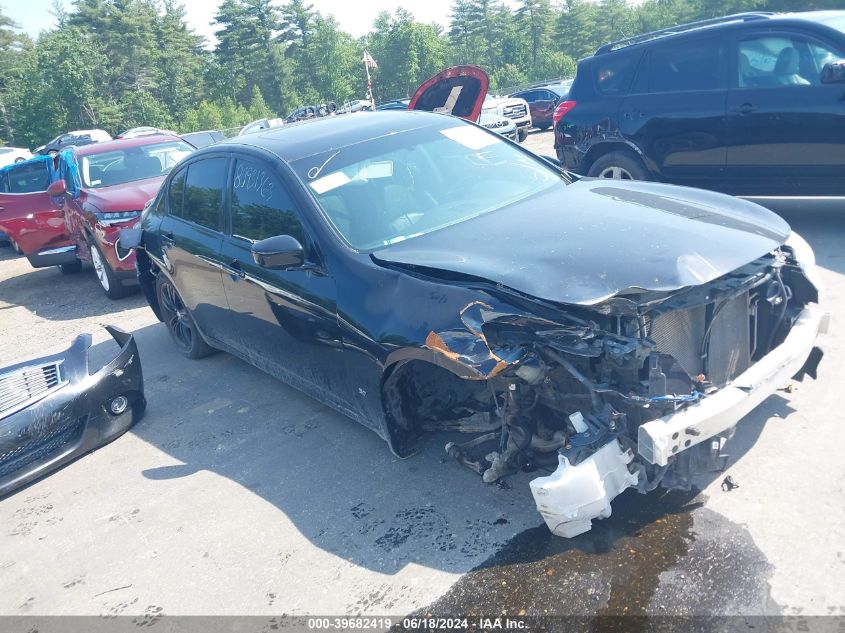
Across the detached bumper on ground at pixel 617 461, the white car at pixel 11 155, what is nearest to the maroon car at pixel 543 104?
the white car at pixel 11 155

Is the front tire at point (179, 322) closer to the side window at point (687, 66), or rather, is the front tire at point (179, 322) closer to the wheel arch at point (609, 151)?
the wheel arch at point (609, 151)

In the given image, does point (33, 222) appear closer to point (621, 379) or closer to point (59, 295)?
point (59, 295)

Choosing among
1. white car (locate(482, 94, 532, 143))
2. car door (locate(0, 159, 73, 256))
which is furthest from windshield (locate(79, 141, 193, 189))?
white car (locate(482, 94, 532, 143))

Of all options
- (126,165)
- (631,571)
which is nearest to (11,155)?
(126,165)

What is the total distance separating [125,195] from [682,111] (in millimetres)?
6322

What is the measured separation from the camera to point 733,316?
325 cm

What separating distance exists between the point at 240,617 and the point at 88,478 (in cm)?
201

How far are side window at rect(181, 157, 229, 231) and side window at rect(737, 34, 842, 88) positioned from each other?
15.8 ft

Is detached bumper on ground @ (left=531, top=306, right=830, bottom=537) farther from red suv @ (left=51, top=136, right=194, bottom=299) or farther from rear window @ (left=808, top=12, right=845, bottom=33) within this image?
red suv @ (left=51, top=136, right=194, bottom=299)

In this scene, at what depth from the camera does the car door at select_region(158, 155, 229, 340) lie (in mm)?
4844

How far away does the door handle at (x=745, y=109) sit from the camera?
20.8 feet

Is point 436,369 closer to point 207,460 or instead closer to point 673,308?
point 673,308

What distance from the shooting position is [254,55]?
60.9m

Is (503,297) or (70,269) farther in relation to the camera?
(70,269)
